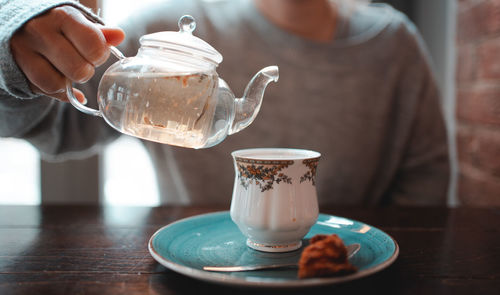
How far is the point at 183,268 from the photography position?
45cm

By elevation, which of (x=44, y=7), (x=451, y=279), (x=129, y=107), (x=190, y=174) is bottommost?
(x=190, y=174)

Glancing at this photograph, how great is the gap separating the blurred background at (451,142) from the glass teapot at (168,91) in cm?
62

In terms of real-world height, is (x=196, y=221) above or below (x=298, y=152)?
below

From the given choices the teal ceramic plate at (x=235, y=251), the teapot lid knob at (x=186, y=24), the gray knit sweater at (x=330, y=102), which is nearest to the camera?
the teal ceramic plate at (x=235, y=251)

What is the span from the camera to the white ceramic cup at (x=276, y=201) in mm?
563

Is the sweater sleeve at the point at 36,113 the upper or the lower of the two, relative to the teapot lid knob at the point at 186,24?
lower

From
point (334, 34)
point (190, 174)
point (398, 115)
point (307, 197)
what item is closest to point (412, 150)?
point (398, 115)

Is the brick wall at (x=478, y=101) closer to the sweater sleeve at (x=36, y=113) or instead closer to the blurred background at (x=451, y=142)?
the blurred background at (x=451, y=142)

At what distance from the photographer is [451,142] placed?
132 cm

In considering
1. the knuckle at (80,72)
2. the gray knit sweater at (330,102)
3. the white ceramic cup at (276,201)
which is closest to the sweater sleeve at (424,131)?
the gray knit sweater at (330,102)

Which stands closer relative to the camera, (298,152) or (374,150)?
(298,152)

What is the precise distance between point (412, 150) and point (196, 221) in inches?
30.5

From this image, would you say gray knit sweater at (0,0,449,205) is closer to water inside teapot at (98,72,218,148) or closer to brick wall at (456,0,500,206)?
brick wall at (456,0,500,206)

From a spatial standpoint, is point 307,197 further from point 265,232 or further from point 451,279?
point 451,279
